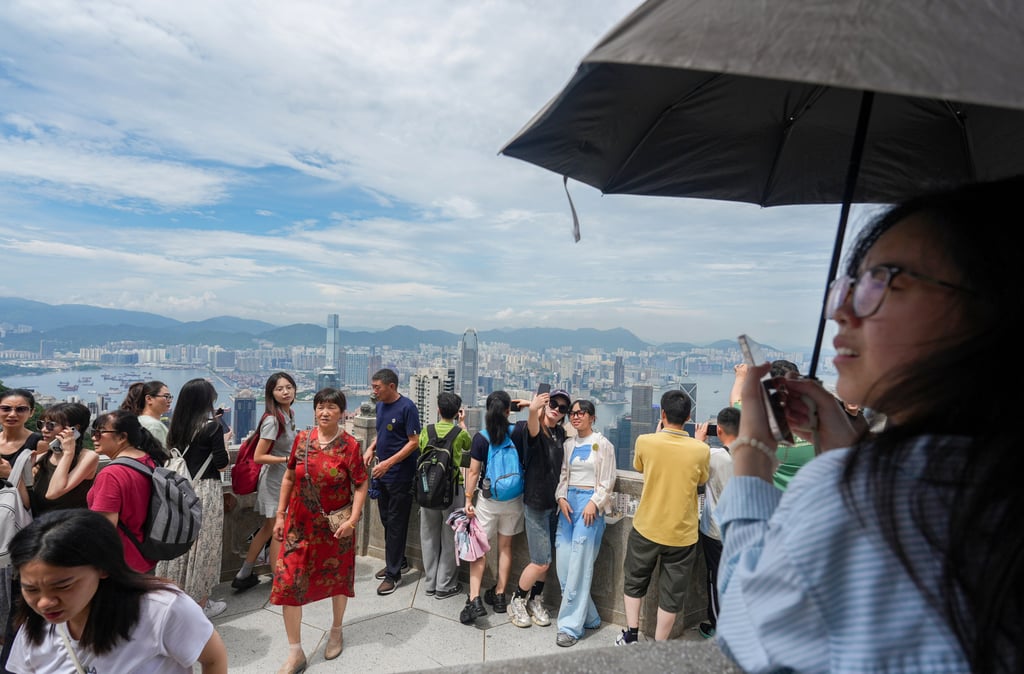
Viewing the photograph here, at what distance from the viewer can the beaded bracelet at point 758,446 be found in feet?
3.68

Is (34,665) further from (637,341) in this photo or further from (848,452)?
(637,341)

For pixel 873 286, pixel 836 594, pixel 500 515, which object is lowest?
pixel 500 515

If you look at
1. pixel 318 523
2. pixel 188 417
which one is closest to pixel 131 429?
pixel 188 417

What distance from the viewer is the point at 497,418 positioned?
16.8 feet

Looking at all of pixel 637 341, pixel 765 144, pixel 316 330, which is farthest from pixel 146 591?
pixel 316 330

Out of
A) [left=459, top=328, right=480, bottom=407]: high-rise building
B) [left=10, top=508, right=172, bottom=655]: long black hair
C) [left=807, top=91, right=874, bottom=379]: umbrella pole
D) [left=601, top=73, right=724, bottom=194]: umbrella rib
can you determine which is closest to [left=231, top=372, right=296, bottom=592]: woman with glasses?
[left=10, top=508, right=172, bottom=655]: long black hair

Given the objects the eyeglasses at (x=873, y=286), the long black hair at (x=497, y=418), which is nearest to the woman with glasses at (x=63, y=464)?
the long black hair at (x=497, y=418)

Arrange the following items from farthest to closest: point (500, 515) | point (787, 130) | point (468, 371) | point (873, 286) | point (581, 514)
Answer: point (468, 371) → point (500, 515) → point (581, 514) → point (787, 130) → point (873, 286)

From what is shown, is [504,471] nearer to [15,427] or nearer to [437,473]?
[437,473]

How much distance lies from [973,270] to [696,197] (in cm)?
204

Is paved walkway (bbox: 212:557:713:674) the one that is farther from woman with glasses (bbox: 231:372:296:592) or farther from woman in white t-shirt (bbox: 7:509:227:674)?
woman in white t-shirt (bbox: 7:509:227:674)

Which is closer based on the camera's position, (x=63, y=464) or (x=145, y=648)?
(x=145, y=648)

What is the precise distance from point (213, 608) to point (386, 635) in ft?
5.54

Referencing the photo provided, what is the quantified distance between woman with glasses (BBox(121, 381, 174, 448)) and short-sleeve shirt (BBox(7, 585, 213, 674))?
2.90m
